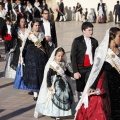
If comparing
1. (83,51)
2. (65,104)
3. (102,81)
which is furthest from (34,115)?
(102,81)

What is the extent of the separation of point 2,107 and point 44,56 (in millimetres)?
1169

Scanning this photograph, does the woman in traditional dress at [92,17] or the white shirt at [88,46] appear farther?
the woman in traditional dress at [92,17]

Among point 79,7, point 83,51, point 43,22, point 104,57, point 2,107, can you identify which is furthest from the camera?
point 79,7

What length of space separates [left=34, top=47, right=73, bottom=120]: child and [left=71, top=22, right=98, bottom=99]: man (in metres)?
0.23

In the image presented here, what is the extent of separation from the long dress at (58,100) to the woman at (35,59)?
1.30 metres

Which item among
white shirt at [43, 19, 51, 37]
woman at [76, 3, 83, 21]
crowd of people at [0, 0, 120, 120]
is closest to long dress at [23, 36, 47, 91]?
crowd of people at [0, 0, 120, 120]

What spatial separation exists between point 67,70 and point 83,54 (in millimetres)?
432

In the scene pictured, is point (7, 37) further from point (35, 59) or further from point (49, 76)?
point (49, 76)

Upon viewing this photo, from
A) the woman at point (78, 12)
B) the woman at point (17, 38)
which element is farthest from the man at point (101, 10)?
the woman at point (17, 38)

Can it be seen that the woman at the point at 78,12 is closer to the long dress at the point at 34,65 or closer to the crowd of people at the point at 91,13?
the crowd of people at the point at 91,13

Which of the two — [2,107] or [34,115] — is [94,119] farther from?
[2,107]

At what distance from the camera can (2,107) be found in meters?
7.61

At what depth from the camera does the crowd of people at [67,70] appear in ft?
17.9

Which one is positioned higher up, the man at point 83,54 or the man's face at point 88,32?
the man's face at point 88,32
